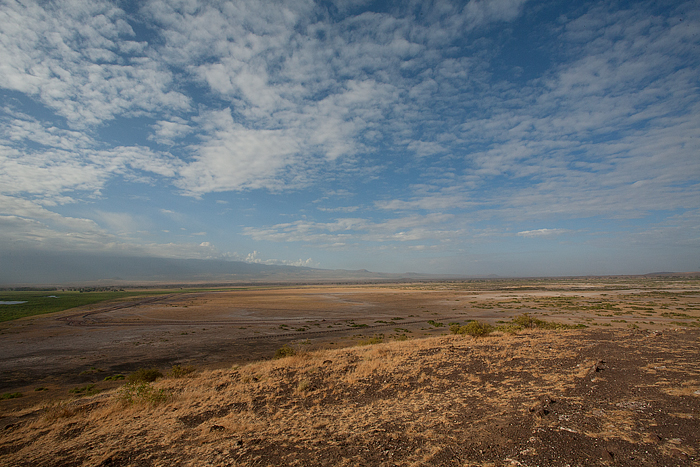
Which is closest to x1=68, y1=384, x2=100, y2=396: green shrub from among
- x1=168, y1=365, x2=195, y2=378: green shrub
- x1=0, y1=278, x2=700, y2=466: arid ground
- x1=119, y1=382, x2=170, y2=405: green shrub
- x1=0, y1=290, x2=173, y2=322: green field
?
x1=0, y1=278, x2=700, y2=466: arid ground

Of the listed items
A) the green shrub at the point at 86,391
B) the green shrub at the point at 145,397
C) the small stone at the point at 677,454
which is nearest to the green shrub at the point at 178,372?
the green shrub at the point at 145,397

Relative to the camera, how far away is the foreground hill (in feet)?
22.9

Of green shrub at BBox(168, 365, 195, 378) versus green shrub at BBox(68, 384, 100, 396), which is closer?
green shrub at BBox(68, 384, 100, 396)

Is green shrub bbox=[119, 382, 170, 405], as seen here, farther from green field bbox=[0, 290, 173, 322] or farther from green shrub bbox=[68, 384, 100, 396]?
green field bbox=[0, 290, 173, 322]

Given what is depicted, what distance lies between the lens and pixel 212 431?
30.9 feet

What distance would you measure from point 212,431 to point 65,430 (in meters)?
5.29

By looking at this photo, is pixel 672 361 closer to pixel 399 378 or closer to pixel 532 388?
pixel 532 388

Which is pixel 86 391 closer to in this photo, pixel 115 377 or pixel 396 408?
pixel 115 377

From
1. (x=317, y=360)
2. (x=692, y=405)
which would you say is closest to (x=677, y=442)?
(x=692, y=405)

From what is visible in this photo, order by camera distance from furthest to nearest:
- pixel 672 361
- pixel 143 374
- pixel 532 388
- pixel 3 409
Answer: pixel 143 374 < pixel 3 409 < pixel 672 361 < pixel 532 388

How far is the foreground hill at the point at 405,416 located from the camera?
6969mm

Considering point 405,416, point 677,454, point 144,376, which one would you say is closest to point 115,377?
point 144,376

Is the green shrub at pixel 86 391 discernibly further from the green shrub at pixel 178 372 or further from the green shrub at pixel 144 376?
the green shrub at pixel 178 372

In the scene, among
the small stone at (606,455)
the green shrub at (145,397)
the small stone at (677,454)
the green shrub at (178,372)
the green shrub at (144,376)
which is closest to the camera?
the small stone at (677,454)
